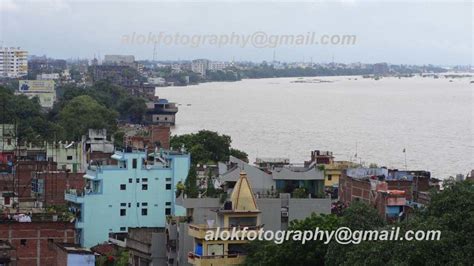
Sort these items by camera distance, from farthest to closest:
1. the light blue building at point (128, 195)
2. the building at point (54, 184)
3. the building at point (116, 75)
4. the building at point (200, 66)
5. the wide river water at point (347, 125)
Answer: the building at point (200, 66) → the building at point (116, 75) → the wide river water at point (347, 125) → the building at point (54, 184) → the light blue building at point (128, 195)

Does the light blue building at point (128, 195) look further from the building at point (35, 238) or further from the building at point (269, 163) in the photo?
the building at point (35, 238)

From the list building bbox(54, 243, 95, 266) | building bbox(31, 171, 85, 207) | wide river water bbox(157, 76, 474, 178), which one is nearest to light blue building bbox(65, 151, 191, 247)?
building bbox(31, 171, 85, 207)

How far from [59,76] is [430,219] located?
86.4 metres

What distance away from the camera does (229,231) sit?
13.3m

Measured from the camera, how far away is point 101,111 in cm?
4350

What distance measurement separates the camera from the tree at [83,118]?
38812 mm

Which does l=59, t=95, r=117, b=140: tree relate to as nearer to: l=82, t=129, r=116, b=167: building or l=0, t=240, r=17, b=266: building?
l=82, t=129, r=116, b=167: building

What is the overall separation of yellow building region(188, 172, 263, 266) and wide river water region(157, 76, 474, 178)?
20426 millimetres

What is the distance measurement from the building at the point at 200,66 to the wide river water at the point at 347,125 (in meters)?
33.7

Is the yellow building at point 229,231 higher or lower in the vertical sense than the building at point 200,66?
higher

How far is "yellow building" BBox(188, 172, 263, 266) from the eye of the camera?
43.2 ft

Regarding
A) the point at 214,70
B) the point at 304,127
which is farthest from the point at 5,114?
the point at 214,70

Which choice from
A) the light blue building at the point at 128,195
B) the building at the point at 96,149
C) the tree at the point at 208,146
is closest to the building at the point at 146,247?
the light blue building at the point at 128,195

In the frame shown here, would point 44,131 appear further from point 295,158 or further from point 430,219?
point 430,219
